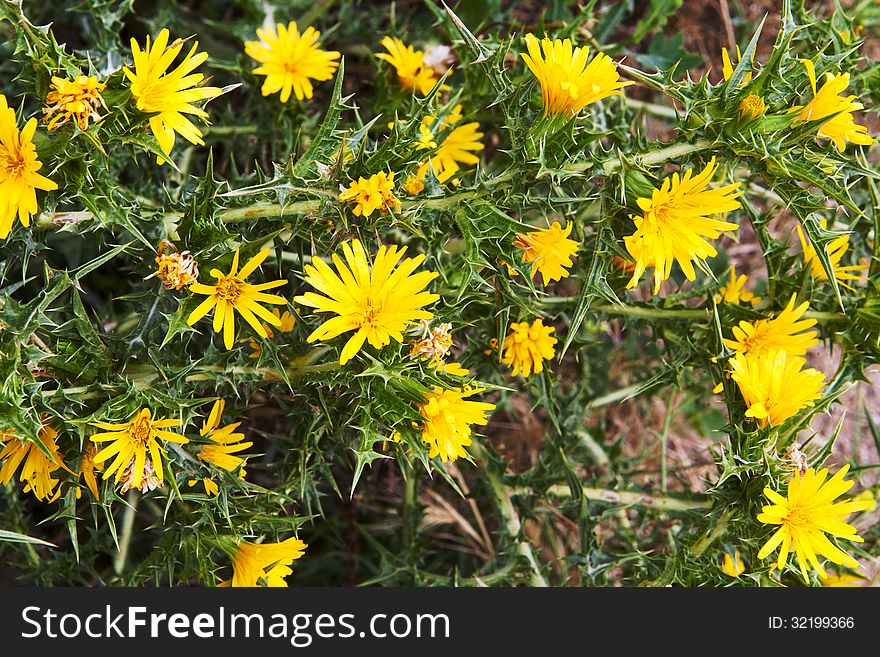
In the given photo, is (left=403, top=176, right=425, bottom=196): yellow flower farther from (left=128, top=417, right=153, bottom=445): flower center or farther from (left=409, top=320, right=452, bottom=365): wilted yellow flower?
(left=128, top=417, right=153, bottom=445): flower center

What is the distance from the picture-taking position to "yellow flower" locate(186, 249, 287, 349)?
1808 millimetres

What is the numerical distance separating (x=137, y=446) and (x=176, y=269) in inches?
17.0

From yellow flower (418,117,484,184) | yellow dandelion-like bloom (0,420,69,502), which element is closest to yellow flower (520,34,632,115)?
yellow flower (418,117,484,184)

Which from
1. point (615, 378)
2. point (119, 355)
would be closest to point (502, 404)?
point (615, 378)

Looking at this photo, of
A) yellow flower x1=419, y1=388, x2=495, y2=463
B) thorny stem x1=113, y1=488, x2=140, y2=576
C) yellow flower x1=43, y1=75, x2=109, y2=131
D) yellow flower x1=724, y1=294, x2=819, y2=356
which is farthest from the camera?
thorny stem x1=113, y1=488, x2=140, y2=576

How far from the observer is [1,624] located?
7.18 ft

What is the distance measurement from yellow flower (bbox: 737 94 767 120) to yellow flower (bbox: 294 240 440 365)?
2.72ft

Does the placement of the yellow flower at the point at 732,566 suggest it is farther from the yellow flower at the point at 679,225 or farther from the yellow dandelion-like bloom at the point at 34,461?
the yellow dandelion-like bloom at the point at 34,461

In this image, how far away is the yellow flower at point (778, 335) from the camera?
7.02 ft

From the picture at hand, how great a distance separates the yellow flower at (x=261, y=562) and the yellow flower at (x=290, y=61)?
1.37 metres

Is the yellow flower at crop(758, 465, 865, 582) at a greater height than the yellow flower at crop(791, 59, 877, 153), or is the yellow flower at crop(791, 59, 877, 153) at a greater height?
the yellow flower at crop(791, 59, 877, 153)

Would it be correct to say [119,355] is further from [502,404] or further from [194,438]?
[502,404]

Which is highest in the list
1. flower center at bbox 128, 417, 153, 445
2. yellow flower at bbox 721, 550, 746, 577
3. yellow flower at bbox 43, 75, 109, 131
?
yellow flower at bbox 43, 75, 109, 131

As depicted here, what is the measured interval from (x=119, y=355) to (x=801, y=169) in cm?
176
